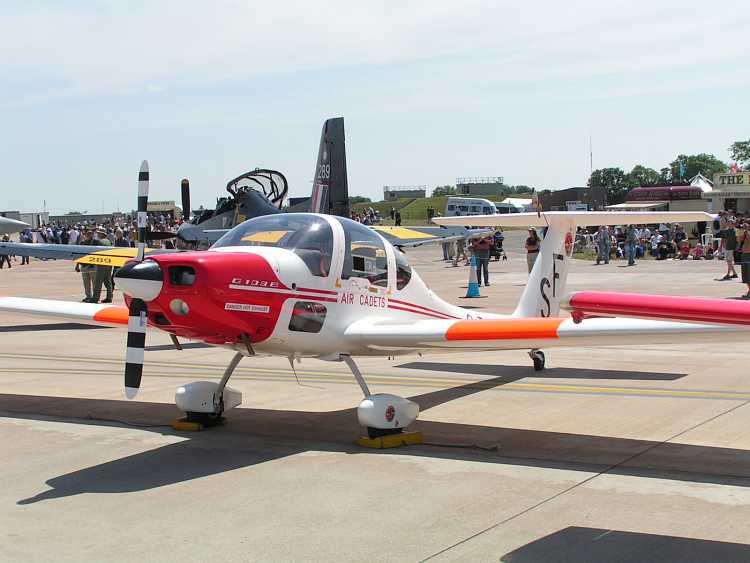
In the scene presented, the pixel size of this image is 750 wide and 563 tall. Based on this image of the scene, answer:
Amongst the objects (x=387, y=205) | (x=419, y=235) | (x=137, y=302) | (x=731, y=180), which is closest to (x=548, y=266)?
(x=137, y=302)

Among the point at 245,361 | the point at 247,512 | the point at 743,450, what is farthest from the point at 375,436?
the point at 245,361

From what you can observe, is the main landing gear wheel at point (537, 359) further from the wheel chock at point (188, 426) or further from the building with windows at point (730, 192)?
the building with windows at point (730, 192)

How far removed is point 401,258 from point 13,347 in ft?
31.9

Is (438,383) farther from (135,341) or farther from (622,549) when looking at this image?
(622,549)

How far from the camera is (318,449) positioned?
344 inches

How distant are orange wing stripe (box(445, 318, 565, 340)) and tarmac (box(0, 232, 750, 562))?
1.05 meters

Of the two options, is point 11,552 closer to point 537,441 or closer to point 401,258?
point 537,441

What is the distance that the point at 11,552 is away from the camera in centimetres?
596

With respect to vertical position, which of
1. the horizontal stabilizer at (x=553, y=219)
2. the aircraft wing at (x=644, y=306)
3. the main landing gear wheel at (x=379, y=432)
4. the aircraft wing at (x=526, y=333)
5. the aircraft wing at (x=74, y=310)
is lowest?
the main landing gear wheel at (x=379, y=432)

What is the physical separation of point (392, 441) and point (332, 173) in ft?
58.5

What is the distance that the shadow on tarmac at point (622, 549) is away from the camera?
563cm

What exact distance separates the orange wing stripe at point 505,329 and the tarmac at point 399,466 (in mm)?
1045

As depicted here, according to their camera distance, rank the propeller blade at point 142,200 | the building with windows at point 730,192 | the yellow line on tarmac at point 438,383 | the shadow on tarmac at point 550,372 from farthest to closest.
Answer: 1. the building with windows at point 730,192
2. the shadow on tarmac at point 550,372
3. the yellow line on tarmac at point 438,383
4. the propeller blade at point 142,200

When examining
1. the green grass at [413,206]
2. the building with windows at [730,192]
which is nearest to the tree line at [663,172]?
the green grass at [413,206]
